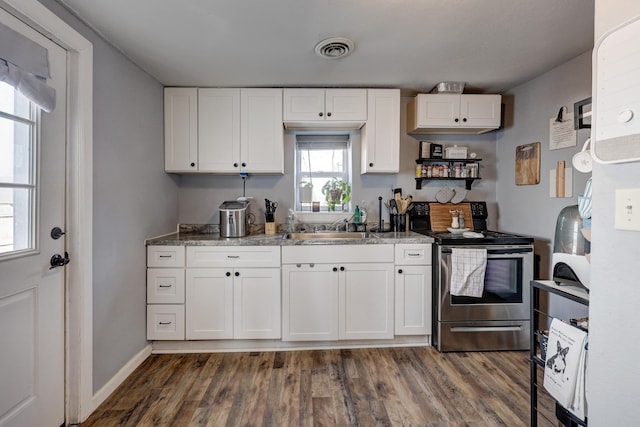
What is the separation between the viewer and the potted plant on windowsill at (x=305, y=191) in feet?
10.1

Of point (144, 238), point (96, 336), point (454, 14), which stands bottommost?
point (96, 336)

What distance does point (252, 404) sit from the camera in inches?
71.0

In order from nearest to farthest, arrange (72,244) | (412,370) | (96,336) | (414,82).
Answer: (72,244), (96,336), (412,370), (414,82)

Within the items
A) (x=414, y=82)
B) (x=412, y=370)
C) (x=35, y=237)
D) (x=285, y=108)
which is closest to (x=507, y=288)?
(x=412, y=370)

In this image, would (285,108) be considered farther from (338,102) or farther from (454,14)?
(454,14)

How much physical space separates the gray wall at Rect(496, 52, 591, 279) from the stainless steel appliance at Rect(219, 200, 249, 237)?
2571 mm

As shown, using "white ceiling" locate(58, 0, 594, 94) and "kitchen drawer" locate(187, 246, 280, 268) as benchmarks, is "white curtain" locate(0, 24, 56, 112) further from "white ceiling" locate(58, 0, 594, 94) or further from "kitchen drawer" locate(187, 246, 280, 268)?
"kitchen drawer" locate(187, 246, 280, 268)

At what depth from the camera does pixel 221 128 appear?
2658 millimetres

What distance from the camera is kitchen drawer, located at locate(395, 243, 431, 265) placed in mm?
2475

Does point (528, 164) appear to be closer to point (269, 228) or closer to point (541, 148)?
point (541, 148)

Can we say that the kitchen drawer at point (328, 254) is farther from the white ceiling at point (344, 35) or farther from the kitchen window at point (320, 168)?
the white ceiling at point (344, 35)

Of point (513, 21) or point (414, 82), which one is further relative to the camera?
point (414, 82)

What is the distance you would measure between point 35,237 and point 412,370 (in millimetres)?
2438

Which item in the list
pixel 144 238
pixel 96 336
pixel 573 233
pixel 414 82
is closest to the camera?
pixel 573 233
